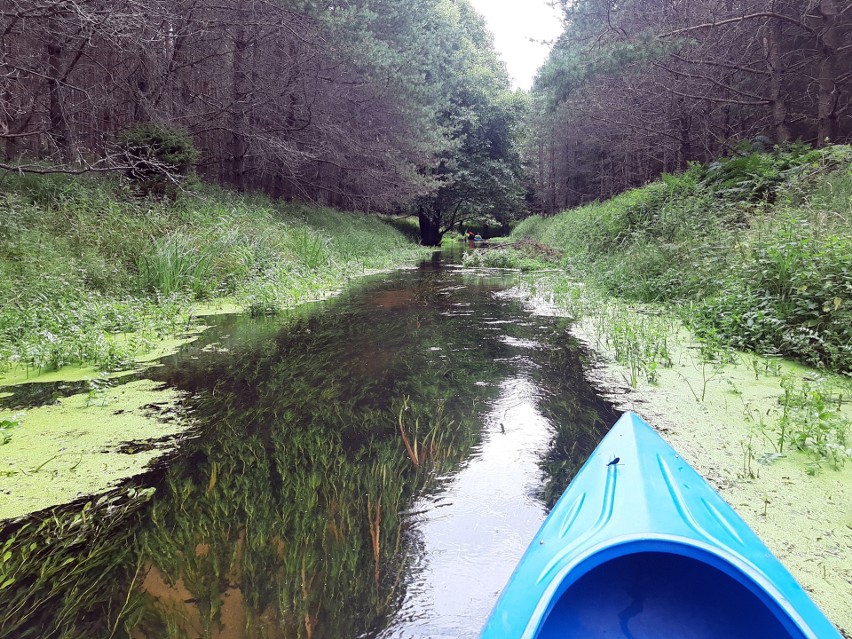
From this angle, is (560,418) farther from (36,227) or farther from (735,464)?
(36,227)

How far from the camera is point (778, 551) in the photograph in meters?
1.68

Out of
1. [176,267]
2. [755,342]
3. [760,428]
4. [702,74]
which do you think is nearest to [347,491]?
[760,428]

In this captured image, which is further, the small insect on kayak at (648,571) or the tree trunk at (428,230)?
the tree trunk at (428,230)

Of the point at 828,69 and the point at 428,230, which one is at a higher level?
the point at 828,69

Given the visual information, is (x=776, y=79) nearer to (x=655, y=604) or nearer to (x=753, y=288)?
(x=753, y=288)

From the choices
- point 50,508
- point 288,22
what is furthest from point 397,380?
point 288,22

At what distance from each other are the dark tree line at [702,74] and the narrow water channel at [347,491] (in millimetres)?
7206

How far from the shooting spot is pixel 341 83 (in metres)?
11.8

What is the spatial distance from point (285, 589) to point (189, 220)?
296 inches

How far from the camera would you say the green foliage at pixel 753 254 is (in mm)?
3527

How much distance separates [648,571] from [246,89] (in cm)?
1250

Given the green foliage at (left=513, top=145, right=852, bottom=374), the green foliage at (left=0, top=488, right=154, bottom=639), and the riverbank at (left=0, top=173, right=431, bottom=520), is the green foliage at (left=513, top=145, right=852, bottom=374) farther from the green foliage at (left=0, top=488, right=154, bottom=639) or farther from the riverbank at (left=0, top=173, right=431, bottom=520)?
the riverbank at (left=0, top=173, right=431, bottom=520)

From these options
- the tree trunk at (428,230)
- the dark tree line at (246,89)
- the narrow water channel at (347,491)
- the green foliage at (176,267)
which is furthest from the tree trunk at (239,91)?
the tree trunk at (428,230)

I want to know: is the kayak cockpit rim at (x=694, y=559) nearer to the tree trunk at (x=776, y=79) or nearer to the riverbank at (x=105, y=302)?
the riverbank at (x=105, y=302)
